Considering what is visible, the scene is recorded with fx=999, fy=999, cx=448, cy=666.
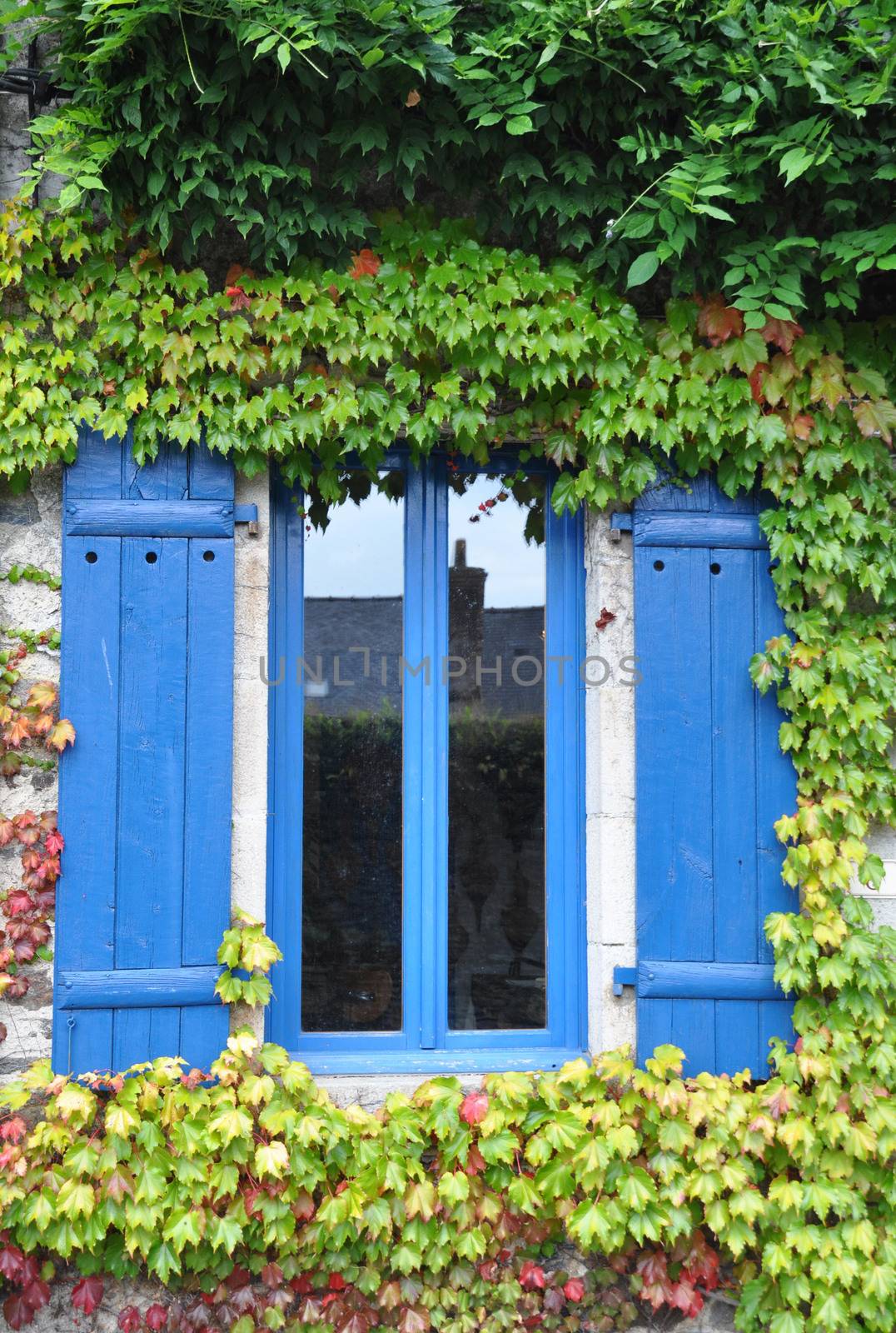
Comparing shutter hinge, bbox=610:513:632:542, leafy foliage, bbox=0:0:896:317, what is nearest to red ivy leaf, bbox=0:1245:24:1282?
shutter hinge, bbox=610:513:632:542

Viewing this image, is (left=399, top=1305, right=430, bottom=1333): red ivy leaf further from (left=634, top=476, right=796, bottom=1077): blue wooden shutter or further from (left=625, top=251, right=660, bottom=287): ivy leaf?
(left=625, top=251, right=660, bottom=287): ivy leaf

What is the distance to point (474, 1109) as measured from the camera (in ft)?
9.48

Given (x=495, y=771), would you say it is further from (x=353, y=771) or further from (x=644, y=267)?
(x=644, y=267)

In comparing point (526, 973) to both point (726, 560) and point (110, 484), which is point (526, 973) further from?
point (110, 484)

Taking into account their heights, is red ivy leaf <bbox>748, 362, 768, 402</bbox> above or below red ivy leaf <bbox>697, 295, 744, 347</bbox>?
below

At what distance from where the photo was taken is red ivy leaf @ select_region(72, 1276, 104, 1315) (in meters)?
2.80

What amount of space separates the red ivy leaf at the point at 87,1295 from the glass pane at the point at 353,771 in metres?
0.90

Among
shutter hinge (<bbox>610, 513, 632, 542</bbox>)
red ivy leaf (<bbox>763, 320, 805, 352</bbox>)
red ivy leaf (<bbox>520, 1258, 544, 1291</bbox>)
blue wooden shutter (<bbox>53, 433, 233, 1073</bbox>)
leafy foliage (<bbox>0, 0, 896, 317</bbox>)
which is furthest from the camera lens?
shutter hinge (<bbox>610, 513, 632, 542</bbox>)

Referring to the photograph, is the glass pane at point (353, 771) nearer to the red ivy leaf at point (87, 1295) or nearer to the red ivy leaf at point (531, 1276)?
the red ivy leaf at point (531, 1276)

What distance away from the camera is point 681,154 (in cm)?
303

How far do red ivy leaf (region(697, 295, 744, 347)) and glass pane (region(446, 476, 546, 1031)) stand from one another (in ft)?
2.38

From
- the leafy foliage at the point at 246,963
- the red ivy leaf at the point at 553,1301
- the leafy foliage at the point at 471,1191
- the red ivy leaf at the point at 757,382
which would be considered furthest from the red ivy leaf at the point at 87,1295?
the red ivy leaf at the point at 757,382

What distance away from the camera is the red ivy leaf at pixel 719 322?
3113mm

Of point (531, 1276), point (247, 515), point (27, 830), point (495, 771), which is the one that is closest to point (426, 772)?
point (495, 771)
